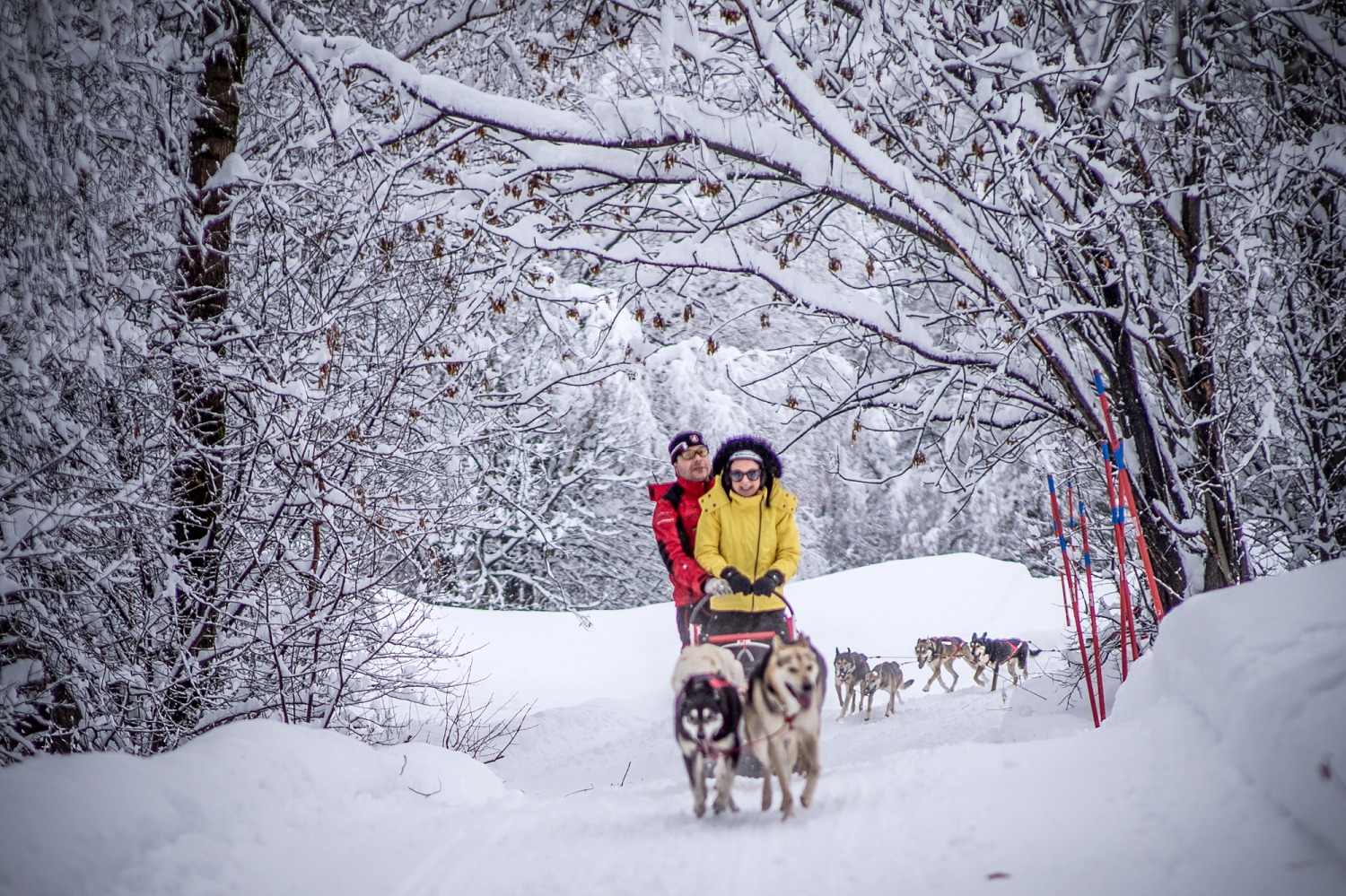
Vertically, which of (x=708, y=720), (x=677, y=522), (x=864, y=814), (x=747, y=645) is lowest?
(x=864, y=814)

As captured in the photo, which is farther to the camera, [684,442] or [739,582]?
[684,442]

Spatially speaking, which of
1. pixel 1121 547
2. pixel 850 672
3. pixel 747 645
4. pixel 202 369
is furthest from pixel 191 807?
pixel 850 672

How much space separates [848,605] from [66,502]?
12807 millimetres

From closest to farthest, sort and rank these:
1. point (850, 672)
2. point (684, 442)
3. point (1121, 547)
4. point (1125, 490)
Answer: point (1121, 547), point (1125, 490), point (684, 442), point (850, 672)

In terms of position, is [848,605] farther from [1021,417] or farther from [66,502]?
[66,502]

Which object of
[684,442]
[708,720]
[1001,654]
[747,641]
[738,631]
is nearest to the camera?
[708,720]

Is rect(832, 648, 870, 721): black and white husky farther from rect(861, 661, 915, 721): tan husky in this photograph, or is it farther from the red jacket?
the red jacket

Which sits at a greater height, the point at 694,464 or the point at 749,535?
the point at 694,464

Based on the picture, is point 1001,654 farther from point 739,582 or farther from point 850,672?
point 739,582

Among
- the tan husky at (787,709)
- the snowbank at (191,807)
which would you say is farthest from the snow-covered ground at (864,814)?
the tan husky at (787,709)

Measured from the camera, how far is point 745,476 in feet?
15.2

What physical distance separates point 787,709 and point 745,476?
162 centimetres

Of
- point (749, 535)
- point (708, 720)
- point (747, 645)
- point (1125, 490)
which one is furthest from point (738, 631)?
point (1125, 490)

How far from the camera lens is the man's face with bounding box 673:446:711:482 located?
598 centimetres
